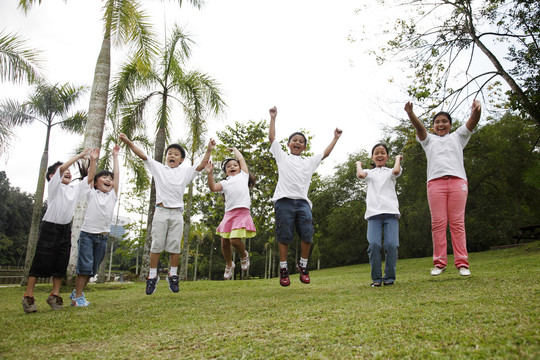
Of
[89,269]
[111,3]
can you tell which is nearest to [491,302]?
[89,269]

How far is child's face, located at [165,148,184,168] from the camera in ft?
18.2

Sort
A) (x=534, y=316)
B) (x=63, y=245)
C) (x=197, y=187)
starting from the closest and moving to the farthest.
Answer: (x=534, y=316) < (x=63, y=245) < (x=197, y=187)

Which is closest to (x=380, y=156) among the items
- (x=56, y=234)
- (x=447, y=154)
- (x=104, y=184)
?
(x=447, y=154)

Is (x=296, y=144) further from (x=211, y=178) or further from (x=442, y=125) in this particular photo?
(x=442, y=125)

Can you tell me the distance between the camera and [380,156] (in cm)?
549

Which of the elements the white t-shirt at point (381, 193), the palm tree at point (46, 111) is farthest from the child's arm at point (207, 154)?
the palm tree at point (46, 111)

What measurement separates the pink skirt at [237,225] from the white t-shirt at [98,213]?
5.65 feet

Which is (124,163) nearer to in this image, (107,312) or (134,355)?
(107,312)

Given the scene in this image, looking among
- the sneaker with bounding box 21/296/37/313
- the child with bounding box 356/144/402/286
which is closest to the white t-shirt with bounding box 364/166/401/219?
the child with bounding box 356/144/402/286

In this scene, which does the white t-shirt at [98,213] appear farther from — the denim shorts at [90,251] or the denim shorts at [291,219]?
the denim shorts at [291,219]

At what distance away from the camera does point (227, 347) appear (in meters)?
2.23

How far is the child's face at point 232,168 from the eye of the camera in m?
6.27

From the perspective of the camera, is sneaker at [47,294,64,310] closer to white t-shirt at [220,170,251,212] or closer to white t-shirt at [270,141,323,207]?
white t-shirt at [220,170,251,212]

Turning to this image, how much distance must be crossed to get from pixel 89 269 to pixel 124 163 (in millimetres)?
15329
